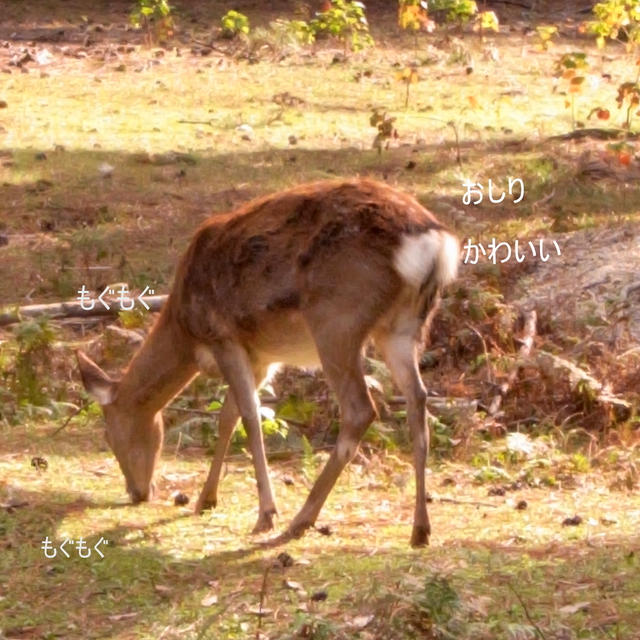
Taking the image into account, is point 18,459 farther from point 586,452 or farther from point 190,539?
point 586,452

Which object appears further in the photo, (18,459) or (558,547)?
(18,459)

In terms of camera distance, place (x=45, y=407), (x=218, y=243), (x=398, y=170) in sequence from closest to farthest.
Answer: (x=218, y=243) < (x=45, y=407) < (x=398, y=170)

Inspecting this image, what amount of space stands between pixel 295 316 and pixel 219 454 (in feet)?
2.78

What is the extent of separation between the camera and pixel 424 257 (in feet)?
21.0

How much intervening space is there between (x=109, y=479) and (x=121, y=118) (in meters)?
7.78

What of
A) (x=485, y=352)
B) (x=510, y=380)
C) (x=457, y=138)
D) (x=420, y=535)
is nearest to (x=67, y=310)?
(x=485, y=352)

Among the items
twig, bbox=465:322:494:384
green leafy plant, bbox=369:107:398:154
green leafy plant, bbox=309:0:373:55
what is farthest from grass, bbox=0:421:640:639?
green leafy plant, bbox=309:0:373:55

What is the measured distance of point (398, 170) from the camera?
1343 cm

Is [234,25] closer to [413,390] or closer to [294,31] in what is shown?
[294,31]

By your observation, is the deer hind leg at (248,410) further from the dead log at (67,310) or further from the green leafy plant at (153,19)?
the green leafy plant at (153,19)

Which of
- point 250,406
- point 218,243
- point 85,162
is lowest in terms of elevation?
point 85,162

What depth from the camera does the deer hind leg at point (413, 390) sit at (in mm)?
6344

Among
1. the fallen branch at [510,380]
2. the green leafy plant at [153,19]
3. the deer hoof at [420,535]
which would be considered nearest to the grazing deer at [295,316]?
the deer hoof at [420,535]

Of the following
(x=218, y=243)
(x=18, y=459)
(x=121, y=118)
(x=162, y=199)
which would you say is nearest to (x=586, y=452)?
(x=218, y=243)
